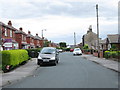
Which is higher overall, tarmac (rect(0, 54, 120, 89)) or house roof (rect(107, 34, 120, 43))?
house roof (rect(107, 34, 120, 43))

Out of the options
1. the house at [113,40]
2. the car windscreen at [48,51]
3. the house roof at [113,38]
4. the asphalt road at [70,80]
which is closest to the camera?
the asphalt road at [70,80]

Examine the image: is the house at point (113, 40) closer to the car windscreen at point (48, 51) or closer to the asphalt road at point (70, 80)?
the car windscreen at point (48, 51)

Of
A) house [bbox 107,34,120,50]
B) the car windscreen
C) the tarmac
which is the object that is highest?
house [bbox 107,34,120,50]

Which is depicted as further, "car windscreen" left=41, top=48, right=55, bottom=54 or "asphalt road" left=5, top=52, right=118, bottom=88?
"car windscreen" left=41, top=48, right=55, bottom=54

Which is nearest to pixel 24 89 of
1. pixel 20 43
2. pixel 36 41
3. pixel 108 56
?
pixel 108 56

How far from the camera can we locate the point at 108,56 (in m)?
26.4

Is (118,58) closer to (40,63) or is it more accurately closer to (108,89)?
(40,63)

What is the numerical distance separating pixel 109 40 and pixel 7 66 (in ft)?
144

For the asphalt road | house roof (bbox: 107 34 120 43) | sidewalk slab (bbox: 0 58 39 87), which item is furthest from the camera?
house roof (bbox: 107 34 120 43)

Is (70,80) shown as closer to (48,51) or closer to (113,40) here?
(48,51)

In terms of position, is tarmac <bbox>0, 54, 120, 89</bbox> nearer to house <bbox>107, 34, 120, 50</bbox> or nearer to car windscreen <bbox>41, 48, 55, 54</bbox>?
car windscreen <bbox>41, 48, 55, 54</bbox>

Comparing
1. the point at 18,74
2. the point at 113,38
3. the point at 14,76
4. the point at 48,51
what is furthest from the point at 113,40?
the point at 14,76

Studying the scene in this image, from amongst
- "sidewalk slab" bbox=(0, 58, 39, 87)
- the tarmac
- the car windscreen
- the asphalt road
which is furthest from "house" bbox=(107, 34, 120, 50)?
"sidewalk slab" bbox=(0, 58, 39, 87)

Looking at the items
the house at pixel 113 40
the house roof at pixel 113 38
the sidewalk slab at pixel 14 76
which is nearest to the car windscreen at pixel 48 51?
the sidewalk slab at pixel 14 76
